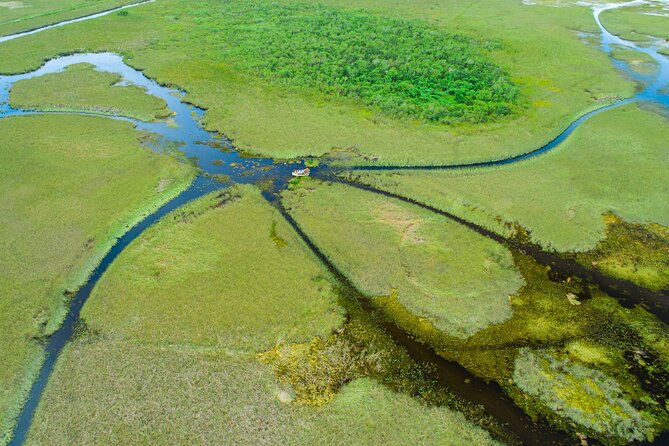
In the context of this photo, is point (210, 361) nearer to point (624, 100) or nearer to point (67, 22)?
point (624, 100)

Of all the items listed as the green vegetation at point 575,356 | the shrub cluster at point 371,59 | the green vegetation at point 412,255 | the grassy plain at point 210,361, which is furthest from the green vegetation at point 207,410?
the shrub cluster at point 371,59

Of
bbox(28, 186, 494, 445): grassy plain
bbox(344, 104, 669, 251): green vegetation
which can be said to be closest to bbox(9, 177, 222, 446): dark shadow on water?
bbox(28, 186, 494, 445): grassy plain

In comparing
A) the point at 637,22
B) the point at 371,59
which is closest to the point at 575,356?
the point at 371,59

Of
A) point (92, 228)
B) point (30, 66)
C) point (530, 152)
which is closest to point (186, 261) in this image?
point (92, 228)

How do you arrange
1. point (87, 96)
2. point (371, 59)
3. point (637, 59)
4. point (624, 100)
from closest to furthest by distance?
point (87, 96), point (624, 100), point (371, 59), point (637, 59)

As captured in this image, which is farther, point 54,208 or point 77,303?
point 54,208
